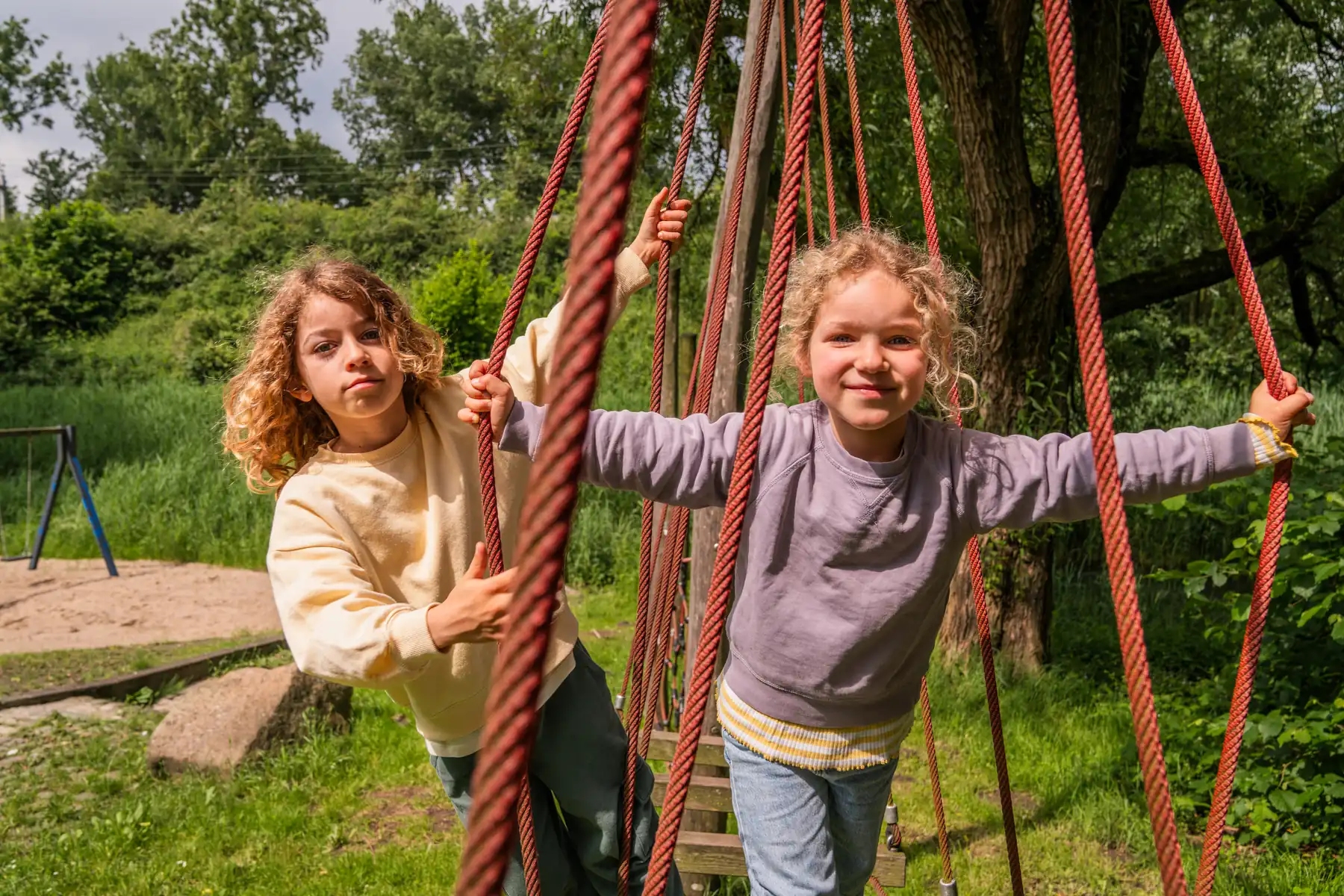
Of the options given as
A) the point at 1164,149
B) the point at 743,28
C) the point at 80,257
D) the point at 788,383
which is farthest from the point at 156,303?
the point at 788,383

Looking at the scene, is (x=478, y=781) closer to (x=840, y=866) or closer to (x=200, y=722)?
(x=840, y=866)

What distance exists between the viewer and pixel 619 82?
1.55 feet

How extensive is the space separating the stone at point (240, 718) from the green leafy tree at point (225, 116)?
108 ft

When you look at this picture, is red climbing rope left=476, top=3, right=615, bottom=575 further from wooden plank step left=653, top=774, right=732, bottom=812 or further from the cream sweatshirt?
wooden plank step left=653, top=774, right=732, bottom=812

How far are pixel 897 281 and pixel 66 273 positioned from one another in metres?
21.5

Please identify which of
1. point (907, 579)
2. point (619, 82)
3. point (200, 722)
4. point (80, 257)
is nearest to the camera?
point (619, 82)

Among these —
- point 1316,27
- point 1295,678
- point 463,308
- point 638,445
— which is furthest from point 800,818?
point 463,308

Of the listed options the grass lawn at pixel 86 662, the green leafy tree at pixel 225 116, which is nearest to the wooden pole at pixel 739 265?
the grass lawn at pixel 86 662

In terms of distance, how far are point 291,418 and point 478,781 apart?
1.36 m

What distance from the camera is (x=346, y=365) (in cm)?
161

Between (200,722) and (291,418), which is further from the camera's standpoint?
(200,722)

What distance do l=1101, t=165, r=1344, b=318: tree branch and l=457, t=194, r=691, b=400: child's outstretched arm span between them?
333 cm

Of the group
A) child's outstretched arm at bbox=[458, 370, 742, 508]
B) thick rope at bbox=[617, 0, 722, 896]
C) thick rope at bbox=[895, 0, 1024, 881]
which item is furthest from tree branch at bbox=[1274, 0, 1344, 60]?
child's outstretched arm at bbox=[458, 370, 742, 508]

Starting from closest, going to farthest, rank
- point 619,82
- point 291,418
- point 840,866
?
point 619,82
point 840,866
point 291,418
